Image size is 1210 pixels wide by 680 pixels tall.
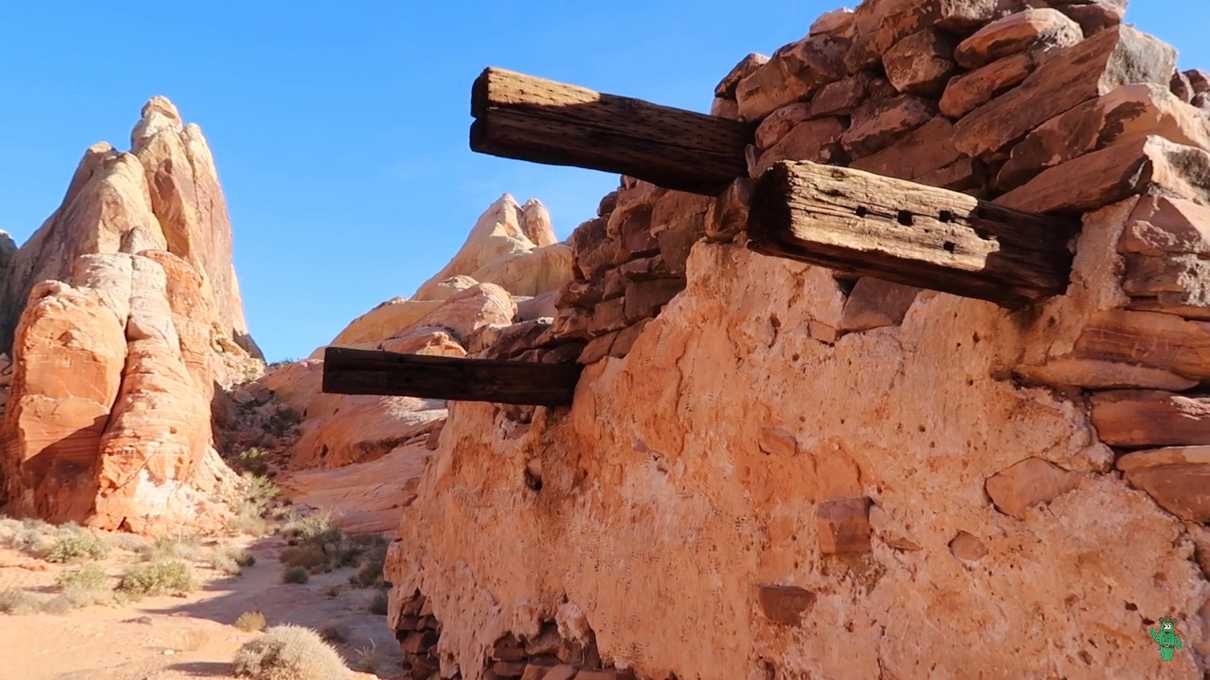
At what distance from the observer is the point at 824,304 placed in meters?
3.03

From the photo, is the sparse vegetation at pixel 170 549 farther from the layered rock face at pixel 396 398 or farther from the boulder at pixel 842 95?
the boulder at pixel 842 95

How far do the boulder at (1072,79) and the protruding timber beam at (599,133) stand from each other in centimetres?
105

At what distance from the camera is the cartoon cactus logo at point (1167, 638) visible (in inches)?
76.5

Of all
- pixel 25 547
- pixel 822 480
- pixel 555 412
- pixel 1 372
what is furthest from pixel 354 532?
pixel 822 480

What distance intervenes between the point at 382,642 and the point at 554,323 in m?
4.41

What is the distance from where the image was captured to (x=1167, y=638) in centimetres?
195

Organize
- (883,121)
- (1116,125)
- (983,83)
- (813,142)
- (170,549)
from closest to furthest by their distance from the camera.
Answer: (1116,125)
(983,83)
(883,121)
(813,142)
(170,549)

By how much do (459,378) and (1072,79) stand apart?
3.13m

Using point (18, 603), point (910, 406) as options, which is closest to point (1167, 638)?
point (910, 406)


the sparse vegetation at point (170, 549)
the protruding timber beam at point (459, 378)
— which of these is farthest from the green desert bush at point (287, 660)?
the sparse vegetation at point (170, 549)

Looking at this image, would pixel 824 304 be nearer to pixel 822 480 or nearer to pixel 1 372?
pixel 822 480

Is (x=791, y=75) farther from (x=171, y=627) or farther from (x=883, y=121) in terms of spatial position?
(x=171, y=627)

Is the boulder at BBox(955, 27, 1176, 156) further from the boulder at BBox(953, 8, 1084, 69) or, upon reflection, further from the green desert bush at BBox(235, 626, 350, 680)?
the green desert bush at BBox(235, 626, 350, 680)

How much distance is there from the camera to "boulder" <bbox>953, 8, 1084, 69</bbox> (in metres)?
2.55
